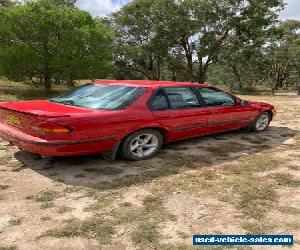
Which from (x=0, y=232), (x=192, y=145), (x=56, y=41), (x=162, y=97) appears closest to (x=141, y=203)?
(x=0, y=232)

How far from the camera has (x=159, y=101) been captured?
18.6 ft

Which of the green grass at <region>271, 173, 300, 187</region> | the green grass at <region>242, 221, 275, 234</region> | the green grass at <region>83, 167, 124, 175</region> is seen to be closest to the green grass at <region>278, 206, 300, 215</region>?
the green grass at <region>242, 221, 275, 234</region>

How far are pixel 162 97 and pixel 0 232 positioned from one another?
3.27m

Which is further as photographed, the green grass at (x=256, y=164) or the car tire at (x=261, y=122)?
the car tire at (x=261, y=122)

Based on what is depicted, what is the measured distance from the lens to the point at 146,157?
5531 millimetres

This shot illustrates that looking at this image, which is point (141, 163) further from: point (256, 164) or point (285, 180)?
point (285, 180)

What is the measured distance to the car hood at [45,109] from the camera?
15.3 feet

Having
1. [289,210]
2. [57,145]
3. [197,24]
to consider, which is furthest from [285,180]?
[197,24]

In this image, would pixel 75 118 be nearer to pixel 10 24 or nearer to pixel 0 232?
pixel 0 232

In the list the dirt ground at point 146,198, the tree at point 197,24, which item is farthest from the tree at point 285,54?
the dirt ground at point 146,198

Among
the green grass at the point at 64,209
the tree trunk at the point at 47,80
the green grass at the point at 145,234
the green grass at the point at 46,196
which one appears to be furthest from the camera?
the tree trunk at the point at 47,80

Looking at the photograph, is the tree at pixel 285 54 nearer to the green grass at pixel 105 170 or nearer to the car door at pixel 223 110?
the car door at pixel 223 110

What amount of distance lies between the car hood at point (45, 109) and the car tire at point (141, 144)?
0.77 metres

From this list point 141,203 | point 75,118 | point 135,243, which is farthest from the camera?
point 75,118
